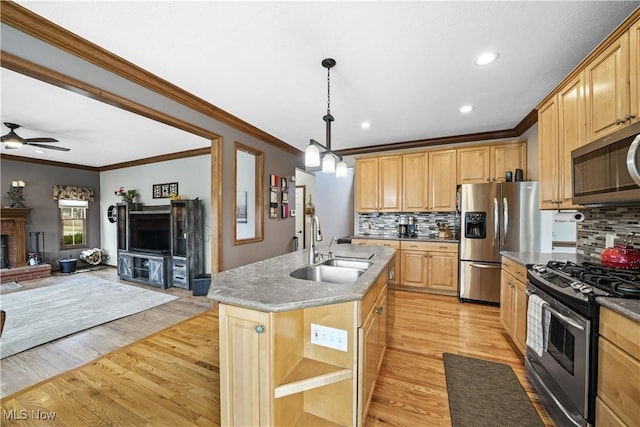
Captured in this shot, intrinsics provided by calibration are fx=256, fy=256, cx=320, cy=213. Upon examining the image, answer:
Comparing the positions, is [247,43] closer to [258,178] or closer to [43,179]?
[258,178]

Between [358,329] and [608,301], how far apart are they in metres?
1.19

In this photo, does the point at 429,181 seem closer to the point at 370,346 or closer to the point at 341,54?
the point at 341,54

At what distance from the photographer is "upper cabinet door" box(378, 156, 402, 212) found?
14.9 ft

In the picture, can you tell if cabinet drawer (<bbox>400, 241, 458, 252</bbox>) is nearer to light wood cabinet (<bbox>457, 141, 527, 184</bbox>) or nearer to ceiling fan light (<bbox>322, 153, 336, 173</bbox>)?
light wood cabinet (<bbox>457, 141, 527, 184</bbox>)

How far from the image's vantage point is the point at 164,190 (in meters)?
5.57

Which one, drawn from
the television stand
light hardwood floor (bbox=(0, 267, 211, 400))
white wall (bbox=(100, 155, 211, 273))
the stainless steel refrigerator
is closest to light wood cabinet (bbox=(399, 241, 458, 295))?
the stainless steel refrigerator

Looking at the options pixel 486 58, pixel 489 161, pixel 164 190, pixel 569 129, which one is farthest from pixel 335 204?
pixel 569 129

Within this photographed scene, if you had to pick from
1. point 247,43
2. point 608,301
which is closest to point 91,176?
point 247,43

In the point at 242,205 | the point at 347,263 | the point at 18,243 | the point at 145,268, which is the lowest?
the point at 145,268

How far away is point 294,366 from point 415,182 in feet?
12.3

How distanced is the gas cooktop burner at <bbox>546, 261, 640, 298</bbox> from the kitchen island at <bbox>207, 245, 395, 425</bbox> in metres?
1.20

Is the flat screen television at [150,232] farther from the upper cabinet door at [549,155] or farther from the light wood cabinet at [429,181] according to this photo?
the upper cabinet door at [549,155]

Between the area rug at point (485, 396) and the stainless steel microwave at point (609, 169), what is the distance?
1.44m

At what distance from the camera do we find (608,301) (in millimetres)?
1216
